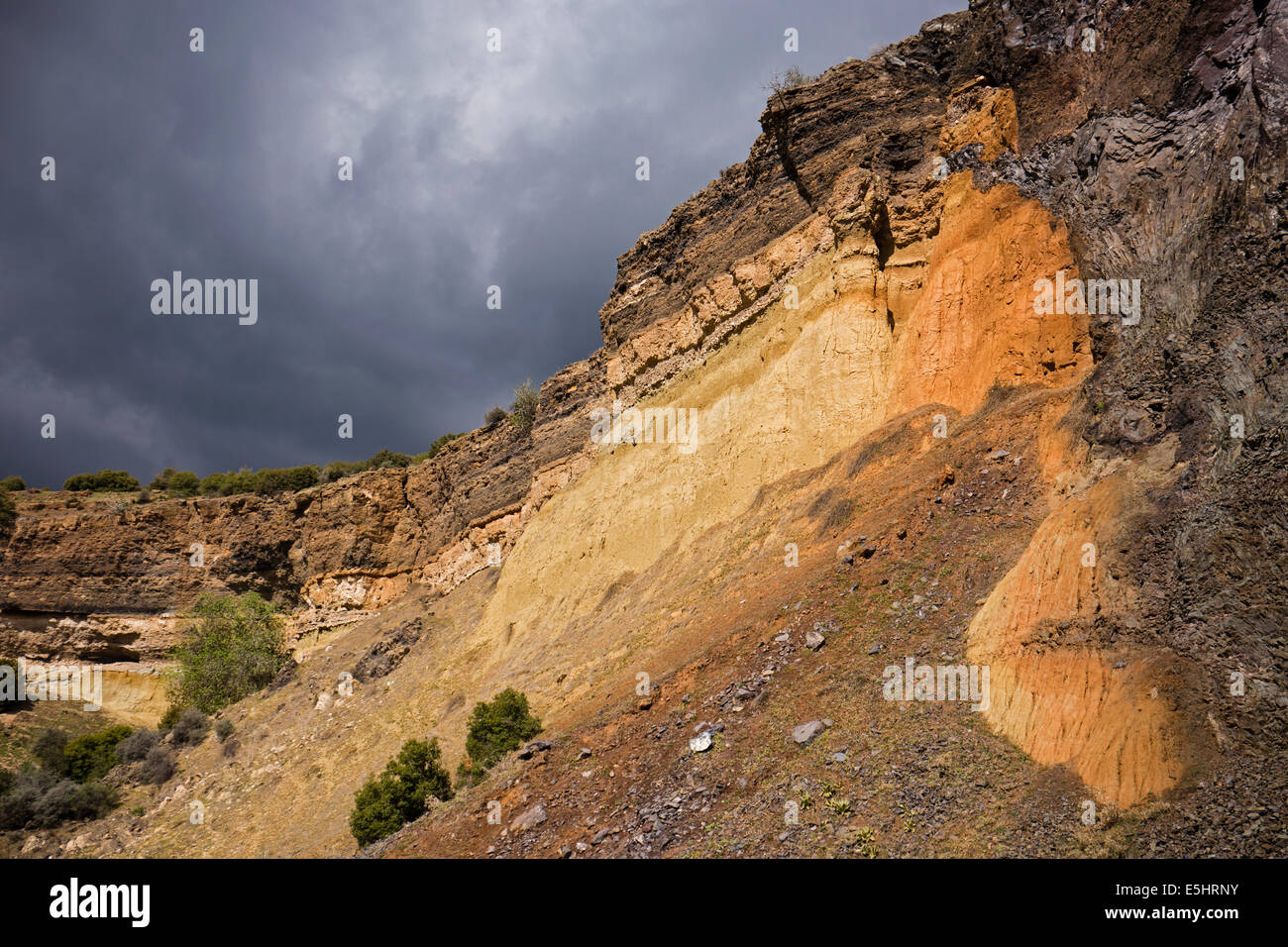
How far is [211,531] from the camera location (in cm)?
4734

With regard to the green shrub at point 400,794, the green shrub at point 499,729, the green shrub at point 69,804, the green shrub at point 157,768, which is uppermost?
the green shrub at point 499,729

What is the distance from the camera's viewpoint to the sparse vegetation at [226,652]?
37.6 meters

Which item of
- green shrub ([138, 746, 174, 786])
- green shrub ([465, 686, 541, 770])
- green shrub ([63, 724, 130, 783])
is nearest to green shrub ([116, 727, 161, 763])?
green shrub ([63, 724, 130, 783])

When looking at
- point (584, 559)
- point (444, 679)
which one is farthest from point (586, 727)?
point (444, 679)

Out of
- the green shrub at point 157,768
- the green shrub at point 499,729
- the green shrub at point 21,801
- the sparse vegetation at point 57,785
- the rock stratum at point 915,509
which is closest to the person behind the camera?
the rock stratum at point 915,509

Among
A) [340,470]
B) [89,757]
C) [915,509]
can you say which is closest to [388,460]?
[340,470]

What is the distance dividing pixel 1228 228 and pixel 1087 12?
8665 mm

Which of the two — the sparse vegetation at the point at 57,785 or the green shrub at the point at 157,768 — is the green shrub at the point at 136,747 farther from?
the green shrub at the point at 157,768

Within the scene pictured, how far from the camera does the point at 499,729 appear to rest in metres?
17.1

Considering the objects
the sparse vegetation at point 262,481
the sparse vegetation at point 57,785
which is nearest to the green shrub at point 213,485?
the sparse vegetation at point 262,481

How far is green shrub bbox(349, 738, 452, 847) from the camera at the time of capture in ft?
55.2

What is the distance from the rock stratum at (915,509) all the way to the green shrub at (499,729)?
939 millimetres

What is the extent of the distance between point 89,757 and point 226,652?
7.28 m

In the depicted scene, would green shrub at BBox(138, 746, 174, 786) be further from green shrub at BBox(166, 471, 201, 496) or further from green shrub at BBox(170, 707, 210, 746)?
green shrub at BBox(166, 471, 201, 496)
